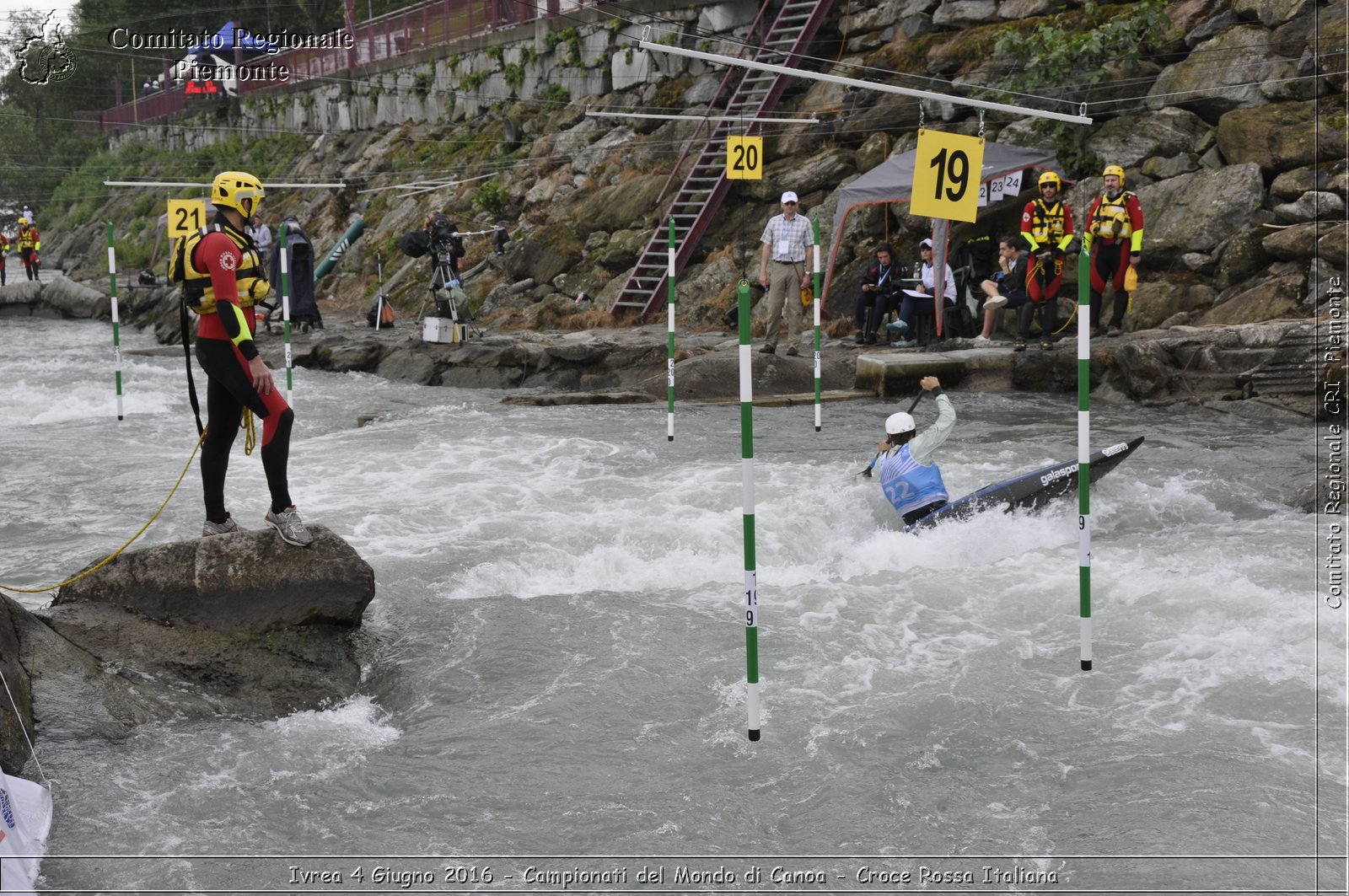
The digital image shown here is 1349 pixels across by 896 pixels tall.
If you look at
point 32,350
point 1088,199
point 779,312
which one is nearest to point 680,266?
point 779,312

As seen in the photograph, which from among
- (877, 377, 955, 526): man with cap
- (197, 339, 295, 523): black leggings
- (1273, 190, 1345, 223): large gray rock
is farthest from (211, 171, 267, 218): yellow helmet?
(1273, 190, 1345, 223): large gray rock

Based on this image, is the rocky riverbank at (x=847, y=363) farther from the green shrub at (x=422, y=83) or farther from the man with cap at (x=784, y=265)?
the green shrub at (x=422, y=83)

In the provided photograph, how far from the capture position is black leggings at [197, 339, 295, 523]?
19.8 ft

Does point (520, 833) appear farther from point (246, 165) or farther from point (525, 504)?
point (246, 165)

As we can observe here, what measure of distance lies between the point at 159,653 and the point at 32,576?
2334 mm

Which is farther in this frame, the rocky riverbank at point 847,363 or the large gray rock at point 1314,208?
the large gray rock at point 1314,208

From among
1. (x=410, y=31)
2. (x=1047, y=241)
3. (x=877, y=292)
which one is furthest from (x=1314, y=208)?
(x=410, y=31)

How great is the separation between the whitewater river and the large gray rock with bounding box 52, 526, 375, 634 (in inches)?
18.2

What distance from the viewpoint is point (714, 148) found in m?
21.1

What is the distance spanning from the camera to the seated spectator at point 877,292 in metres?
15.7

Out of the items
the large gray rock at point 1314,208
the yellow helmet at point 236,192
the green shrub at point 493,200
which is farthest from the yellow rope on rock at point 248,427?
the green shrub at point 493,200

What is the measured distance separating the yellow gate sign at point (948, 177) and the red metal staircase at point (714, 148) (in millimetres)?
9876

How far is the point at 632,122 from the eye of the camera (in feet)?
76.7

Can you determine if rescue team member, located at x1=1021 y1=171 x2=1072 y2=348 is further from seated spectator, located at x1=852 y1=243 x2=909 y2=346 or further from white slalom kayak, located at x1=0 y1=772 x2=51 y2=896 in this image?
white slalom kayak, located at x1=0 y1=772 x2=51 y2=896
